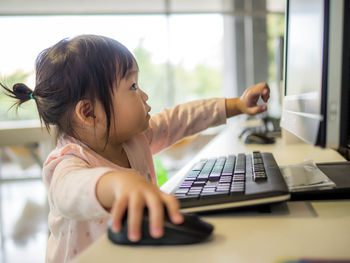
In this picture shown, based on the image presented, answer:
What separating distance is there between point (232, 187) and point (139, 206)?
0.17 meters

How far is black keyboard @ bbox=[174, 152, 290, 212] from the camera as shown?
43 centimetres

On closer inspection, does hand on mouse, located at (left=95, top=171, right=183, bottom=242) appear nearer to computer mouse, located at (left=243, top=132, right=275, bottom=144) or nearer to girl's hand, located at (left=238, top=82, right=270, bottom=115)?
girl's hand, located at (left=238, top=82, right=270, bottom=115)

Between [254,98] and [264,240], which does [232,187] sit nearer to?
[264,240]

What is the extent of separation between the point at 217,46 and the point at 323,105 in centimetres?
449

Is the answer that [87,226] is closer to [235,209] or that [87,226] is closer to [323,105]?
[235,209]

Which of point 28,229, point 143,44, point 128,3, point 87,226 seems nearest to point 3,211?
point 28,229

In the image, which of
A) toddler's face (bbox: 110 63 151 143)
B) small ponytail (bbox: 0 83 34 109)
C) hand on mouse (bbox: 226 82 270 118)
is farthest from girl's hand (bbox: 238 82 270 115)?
small ponytail (bbox: 0 83 34 109)

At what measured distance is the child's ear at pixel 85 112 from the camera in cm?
73

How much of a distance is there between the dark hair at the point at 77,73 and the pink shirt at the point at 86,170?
0.26 ft

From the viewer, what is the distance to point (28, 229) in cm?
226

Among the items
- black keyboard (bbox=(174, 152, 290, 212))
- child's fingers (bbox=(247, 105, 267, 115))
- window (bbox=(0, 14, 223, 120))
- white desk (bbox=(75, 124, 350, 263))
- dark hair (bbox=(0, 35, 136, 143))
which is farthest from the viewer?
Answer: window (bbox=(0, 14, 223, 120))

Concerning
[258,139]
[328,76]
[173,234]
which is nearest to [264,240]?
[173,234]

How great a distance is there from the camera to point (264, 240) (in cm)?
36

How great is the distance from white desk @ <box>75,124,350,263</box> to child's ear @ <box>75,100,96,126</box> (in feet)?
1.30
